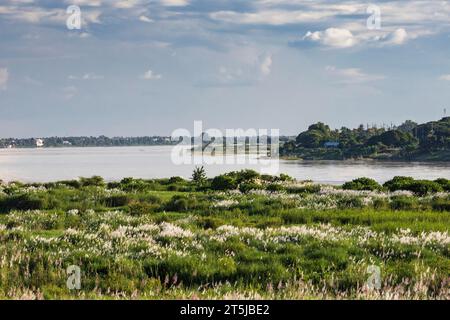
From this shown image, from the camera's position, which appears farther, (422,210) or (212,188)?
(212,188)

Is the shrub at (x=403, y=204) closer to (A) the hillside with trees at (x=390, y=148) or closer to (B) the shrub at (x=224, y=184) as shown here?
(B) the shrub at (x=224, y=184)

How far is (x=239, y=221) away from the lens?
790 inches

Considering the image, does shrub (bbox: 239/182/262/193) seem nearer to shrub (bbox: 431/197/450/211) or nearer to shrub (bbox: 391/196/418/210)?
shrub (bbox: 391/196/418/210)

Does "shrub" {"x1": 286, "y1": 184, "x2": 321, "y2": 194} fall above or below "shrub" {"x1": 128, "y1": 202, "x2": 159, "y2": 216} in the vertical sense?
above

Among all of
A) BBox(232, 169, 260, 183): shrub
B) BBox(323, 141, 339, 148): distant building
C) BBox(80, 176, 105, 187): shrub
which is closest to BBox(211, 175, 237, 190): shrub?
BBox(232, 169, 260, 183): shrub

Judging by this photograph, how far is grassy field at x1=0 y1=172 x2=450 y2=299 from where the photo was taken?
9.61 m

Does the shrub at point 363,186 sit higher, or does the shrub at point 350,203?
the shrub at point 363,186

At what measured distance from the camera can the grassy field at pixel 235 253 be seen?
31.5 ft

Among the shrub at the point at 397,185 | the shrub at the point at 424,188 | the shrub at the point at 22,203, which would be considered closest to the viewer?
the shrub at the point at 22,203

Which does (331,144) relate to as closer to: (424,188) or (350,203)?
(424,188)

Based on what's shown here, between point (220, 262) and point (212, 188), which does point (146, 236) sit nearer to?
point (220, 262)

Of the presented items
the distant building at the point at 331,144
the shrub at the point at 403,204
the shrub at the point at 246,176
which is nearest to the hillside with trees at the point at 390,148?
the distant building at the point at 331,144
